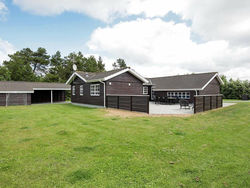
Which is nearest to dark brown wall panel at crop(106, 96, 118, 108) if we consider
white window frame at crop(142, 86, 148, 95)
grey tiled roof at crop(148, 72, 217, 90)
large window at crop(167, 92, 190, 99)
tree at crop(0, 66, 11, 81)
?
white window frame at crop(142, 86, 148, 95)

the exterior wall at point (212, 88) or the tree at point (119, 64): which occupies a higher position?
the tree at point (119, 64)

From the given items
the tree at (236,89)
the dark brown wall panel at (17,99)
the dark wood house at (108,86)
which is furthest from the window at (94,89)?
the tree at (236,89)

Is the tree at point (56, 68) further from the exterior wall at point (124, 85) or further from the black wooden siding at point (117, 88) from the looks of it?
the exterior wall at point (124, 85)

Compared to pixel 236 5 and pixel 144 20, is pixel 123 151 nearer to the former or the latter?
pixel 236 5

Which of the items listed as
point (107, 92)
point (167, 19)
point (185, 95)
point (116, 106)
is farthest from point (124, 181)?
point (185, 95)

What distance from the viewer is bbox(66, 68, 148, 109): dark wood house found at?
1486cm

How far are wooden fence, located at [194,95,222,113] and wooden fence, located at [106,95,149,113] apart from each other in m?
3.69

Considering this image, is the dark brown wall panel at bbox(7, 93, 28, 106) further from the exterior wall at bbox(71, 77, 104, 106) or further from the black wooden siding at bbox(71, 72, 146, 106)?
the black wooden siding at bbox(71, 72, 146, 106)

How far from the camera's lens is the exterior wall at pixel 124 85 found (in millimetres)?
15263

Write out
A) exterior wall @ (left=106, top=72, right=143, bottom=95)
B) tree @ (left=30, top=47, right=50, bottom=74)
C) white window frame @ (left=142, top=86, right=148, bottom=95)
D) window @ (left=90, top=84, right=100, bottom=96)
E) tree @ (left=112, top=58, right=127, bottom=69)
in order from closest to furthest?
exterior wall @ (left=106, top=72, right=143, bottom=95), window @ (left=90, top=84, right=100, bottom=96), white window frame @ (left=142, top=86, right=148, bottom=95), tree @ (left=30, top=47, right=50, bottom=74), tree @ (left=112, top=58, right=127, bottom=69)

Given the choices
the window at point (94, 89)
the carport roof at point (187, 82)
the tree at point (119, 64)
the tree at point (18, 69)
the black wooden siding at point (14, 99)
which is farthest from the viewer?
the tree at point (119, 64)

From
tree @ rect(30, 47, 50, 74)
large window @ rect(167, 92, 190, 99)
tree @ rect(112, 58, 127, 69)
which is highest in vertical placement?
tree @ rect(112, 58, 127, 69)

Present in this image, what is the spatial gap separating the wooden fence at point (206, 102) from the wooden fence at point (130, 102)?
12.1 feet

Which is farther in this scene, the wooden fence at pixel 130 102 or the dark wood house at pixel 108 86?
the dark wood house at pixel 108 86
